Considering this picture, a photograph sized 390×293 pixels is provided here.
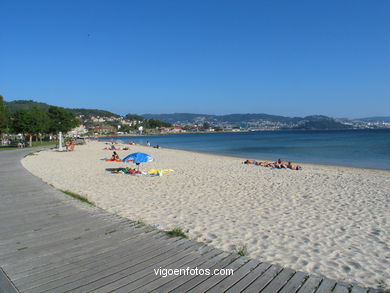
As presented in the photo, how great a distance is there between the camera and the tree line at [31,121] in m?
35.1

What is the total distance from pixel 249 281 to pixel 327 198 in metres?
6.86

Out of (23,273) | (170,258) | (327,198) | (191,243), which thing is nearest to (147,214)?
(191,243)

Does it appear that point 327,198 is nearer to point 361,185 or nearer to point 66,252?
point 361,185

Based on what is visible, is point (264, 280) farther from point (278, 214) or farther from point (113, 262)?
point (278, 214)

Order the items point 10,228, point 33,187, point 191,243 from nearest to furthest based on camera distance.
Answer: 1. point 191,243
2. point 10,228
3. point 33,187

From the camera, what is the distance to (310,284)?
321cm

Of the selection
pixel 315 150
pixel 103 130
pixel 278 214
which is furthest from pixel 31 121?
pixel 103 130

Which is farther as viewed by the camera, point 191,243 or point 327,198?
point 327,198

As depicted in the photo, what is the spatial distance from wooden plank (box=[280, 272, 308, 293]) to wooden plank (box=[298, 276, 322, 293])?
0.04 meters

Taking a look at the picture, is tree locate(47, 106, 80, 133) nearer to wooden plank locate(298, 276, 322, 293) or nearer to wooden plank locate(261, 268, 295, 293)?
wooden plank locate(261, 268, 295, 293)

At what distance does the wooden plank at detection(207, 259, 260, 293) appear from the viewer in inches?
120

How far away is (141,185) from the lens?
11.2 m

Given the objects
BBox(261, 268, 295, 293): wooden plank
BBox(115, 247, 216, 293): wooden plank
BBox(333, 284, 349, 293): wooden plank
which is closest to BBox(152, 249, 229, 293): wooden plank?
BBox(115, 247, 216, 293): wooden plank

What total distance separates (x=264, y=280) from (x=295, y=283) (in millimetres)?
344
